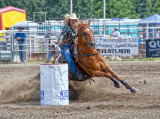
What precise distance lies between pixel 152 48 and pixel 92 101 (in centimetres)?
1160

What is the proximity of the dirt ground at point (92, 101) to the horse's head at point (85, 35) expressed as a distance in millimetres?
1355

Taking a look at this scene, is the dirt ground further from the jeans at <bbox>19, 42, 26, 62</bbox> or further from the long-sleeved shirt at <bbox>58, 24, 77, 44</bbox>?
the jeans at <bbox>19, 42, 26, 62</bbox>

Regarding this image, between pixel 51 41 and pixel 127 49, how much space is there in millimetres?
4517

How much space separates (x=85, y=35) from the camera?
337 inches

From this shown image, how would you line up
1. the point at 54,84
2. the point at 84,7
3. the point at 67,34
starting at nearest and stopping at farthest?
1. the point at 54,84
2. the point at 67,34
3. the point at 84,7

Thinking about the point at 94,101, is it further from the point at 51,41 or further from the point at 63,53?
the point at 51,41

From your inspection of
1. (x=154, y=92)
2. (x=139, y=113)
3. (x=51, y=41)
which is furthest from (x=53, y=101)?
(x=51, y=41)

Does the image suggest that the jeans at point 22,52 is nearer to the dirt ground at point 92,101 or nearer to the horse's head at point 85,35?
the dirt ground at point 92,101

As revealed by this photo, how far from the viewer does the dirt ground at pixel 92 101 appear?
264 inches

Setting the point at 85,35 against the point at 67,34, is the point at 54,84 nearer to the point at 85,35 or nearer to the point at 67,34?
the point at 85,35

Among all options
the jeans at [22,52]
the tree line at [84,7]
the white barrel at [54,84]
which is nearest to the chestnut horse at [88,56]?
the white barrel at [54,84]

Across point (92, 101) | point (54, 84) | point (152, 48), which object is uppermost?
point (152, 48)

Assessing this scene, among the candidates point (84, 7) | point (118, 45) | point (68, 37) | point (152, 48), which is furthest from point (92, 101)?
point (84, 7)

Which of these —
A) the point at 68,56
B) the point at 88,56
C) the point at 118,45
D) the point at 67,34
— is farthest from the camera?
the point at 118,45
